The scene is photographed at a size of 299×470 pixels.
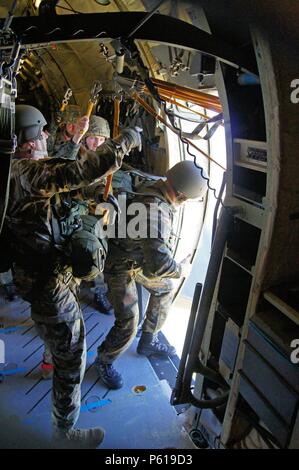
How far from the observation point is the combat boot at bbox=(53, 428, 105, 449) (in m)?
Answer: 2.79

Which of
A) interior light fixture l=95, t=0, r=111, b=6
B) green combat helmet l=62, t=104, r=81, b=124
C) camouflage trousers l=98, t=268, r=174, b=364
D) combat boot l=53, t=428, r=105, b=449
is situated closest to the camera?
combat boot l=53, t=428, r=105, b=449

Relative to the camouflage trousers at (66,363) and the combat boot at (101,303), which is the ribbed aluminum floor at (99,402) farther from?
the combat boot at (101,303)

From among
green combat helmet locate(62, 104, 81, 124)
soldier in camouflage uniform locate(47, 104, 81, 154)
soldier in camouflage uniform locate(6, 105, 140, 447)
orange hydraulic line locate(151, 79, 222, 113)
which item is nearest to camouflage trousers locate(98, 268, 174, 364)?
soldier in camouflage uniform locate(6, 105, 140, 447)

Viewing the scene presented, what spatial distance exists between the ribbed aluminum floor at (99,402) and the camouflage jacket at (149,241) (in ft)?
3.94

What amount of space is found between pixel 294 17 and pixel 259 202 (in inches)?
32.8

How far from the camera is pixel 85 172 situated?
7.44 ft

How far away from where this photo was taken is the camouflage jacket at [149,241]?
3.12 meters

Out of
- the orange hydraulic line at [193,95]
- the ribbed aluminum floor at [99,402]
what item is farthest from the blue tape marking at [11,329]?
the orange hydraulic line at [193,95]

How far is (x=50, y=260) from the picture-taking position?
8.64 ft

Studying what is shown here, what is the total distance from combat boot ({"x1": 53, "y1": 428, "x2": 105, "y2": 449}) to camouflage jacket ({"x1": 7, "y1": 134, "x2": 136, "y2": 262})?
1.60 metres

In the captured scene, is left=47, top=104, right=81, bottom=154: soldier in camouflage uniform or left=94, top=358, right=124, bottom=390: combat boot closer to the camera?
left=94, top=358, right=124, bottom=390: combat boot

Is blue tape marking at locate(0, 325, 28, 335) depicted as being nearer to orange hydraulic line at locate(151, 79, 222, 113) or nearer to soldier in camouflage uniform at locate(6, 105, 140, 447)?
soldier in camouflage uniform at locate(6, 105, 140, 447)

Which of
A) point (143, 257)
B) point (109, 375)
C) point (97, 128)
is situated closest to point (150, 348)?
point (109, 375)
